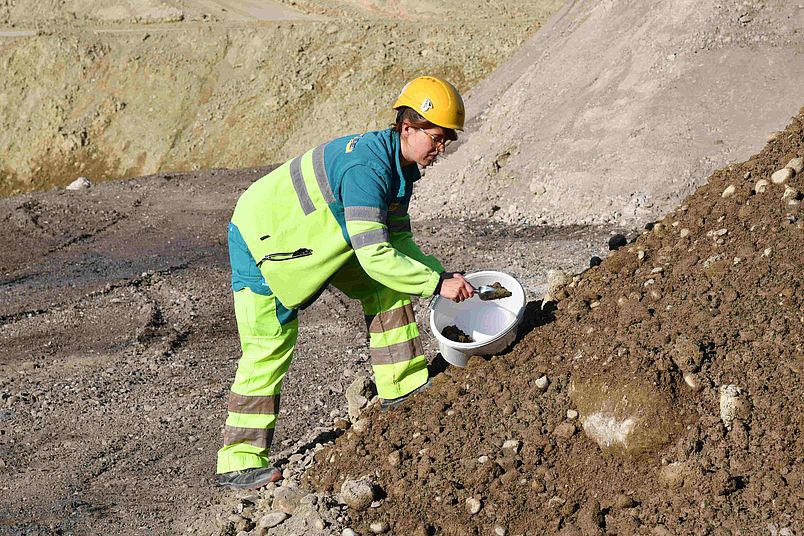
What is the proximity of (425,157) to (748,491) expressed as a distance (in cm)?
184

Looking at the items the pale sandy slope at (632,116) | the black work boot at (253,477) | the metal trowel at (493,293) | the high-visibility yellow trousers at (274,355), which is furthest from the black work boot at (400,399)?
the pale sandy slope at (632,116)

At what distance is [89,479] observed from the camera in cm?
538

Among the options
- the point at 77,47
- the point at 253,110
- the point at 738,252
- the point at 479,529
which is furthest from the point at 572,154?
the point at 77,47

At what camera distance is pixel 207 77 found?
21688 millimetres

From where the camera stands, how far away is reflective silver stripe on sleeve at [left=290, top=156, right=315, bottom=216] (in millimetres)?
4195

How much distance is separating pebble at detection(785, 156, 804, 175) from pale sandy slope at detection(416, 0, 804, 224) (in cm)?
512

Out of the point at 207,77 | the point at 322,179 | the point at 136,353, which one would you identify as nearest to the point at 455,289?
the point at 322,179

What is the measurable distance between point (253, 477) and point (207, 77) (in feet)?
60.1

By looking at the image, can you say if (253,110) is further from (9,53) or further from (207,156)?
(9,53)

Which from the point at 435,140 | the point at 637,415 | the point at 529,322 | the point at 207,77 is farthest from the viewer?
the point at 207,77

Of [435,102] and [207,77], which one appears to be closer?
[435,102]

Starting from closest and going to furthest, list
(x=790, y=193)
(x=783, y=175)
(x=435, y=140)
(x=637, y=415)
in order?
(x=637, y=415) < (x=435, y=140) < (x=790, y=193) < (x=783, y=175)

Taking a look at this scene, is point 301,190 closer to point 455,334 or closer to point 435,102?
point 435,102

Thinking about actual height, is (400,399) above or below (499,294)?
below
